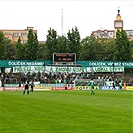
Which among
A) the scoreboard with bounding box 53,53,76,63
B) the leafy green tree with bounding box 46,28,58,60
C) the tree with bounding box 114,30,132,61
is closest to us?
the scoreboard with bounding box 53,53,76,63

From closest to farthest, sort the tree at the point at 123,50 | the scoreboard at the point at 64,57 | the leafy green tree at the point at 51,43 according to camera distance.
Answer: the scoreboard at the point at 64,57 → the leafy green tree at the point at 51,43 → the tree at the point at 123,50

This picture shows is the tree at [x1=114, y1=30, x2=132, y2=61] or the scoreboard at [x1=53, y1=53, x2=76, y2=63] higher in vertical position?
the tree at [x1=114, y1=30, x2=132, y2=61]

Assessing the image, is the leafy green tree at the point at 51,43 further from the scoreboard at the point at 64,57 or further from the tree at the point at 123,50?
the scoreboard at the point at 64,57

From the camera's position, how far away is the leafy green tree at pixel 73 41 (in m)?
103

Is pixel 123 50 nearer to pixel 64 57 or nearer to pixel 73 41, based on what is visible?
pixel 73 41

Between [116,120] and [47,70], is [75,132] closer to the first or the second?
[116,120]

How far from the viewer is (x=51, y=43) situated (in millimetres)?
103250

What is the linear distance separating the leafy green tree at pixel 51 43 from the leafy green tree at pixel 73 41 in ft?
10.4

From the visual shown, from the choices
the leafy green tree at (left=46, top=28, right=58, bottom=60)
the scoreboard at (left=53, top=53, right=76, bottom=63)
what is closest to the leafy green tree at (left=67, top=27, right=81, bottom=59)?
the leafy green tree at (left=46, top=28, right=58, bottom=60)

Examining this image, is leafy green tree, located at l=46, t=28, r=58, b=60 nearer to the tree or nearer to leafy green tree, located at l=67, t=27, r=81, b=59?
leafy green tree, located at l=67, t=27, r=81, b=59

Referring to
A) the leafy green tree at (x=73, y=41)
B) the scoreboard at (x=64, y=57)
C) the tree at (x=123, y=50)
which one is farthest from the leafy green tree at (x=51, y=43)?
the scoreboard at (x=64, y=57)

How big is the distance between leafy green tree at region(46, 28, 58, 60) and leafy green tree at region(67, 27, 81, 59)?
10.4 ft

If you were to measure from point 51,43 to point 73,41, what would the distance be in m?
5.20

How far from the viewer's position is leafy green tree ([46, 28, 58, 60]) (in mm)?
102000
